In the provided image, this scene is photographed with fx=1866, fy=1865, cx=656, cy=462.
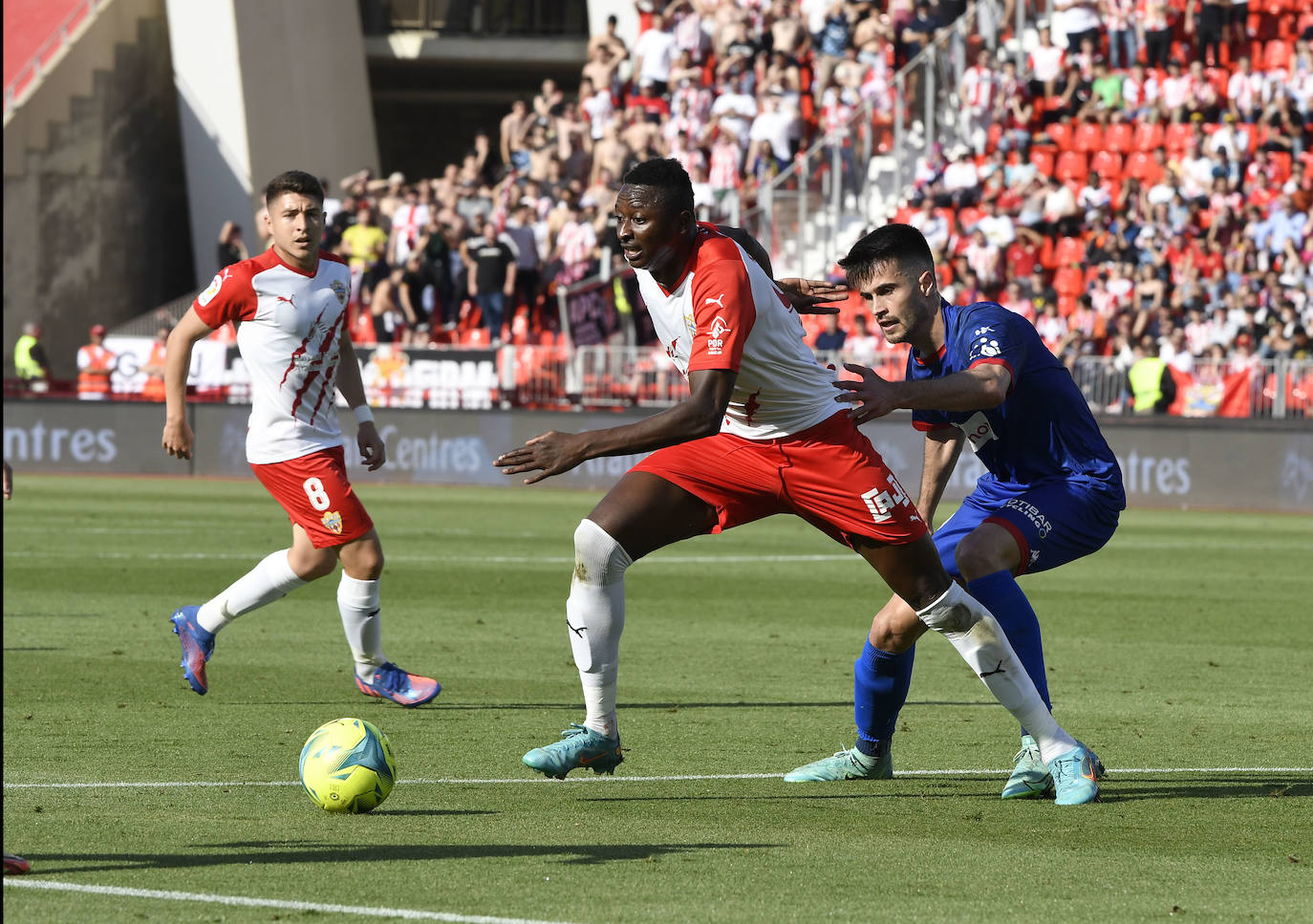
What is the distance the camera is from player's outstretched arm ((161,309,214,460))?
836 cm

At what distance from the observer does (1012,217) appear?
92.9ft

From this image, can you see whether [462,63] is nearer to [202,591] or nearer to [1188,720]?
[202,591]

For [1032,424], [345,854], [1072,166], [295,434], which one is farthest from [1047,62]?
[345,854]

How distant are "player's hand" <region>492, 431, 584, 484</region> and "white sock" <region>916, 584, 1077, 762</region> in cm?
142

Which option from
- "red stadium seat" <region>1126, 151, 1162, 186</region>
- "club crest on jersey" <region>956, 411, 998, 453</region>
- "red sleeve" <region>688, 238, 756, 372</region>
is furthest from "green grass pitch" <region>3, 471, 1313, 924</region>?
"red stadium seat" <region>1126, 151, 1162, 186</region>

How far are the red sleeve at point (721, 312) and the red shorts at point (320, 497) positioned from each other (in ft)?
9.85

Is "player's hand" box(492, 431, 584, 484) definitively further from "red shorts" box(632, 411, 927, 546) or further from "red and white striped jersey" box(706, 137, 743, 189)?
"red and white striped jersey" box(706, 137, 743, 189)

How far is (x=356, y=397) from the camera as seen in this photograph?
901 cm

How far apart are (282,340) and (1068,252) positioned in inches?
811

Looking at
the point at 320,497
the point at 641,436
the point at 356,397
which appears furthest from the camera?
the point at 356,397

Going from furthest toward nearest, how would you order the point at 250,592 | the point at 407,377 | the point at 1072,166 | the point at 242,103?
1. the point at 242,103
2. the point at 1072,166
3. the point at 407,377
4. the point at 250,592

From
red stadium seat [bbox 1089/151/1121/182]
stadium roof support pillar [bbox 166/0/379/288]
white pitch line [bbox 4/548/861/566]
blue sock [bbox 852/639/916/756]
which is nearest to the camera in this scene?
blue sock [bbox 852/639/916/756]

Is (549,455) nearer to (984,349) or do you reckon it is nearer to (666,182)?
(666,182)

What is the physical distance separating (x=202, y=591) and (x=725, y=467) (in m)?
8.40
